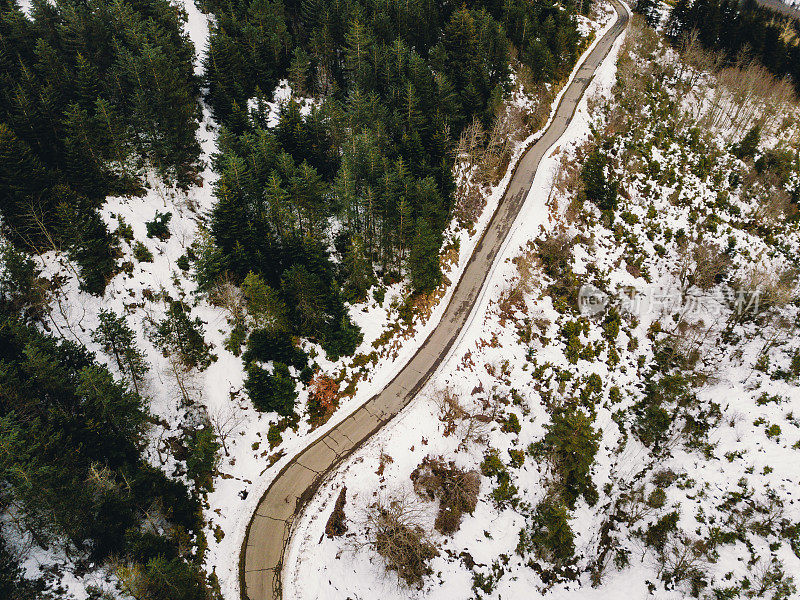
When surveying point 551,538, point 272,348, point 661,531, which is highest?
point 661,531

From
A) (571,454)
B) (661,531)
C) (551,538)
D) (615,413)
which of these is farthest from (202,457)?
(615,413)

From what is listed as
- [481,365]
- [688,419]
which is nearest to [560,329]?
[481,365]

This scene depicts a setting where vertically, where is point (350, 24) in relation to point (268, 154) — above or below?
above

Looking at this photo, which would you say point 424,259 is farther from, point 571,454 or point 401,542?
point 401,542

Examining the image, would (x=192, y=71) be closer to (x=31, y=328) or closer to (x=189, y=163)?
(x=189, y=163)

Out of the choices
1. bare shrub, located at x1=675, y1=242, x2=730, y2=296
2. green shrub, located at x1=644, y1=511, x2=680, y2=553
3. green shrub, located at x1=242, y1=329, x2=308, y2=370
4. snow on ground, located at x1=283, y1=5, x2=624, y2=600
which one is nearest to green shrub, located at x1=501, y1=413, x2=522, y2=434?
snow on ground, located at x1=283, y1=5, x2=624, y2=600

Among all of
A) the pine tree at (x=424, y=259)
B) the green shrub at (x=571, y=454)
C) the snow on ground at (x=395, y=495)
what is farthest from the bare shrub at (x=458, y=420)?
the pine tree at (x=424, y=259)
